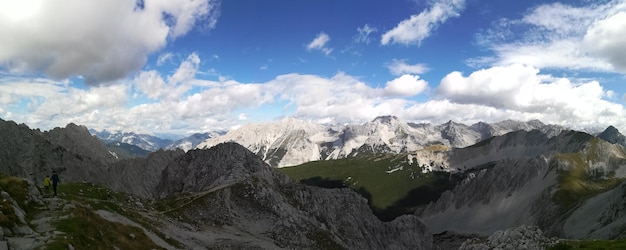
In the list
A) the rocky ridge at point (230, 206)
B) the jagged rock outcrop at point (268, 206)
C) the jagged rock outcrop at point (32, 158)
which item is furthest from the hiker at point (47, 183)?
the jagged rock outcrop at point (32, 158)

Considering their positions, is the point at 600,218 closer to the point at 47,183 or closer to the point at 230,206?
the point at 230,206

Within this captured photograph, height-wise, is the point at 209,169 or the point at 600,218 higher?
the point at 209,169

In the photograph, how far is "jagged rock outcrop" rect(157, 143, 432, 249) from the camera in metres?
106

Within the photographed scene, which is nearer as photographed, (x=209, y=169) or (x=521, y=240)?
(x=521, y=240)

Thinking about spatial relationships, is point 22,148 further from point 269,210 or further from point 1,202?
point 1,202

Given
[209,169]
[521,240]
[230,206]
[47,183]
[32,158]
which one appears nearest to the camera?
[521,240]

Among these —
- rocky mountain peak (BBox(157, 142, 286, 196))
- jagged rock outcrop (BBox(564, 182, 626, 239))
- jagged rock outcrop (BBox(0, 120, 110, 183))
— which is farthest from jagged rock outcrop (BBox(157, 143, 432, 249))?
jagged rock outcrop (BBox(564, 182, 626, 239))

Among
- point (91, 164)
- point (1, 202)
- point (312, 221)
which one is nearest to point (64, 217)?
point (1, 202)

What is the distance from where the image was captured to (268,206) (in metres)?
118

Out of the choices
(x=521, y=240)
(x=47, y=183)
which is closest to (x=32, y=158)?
(x=47, y=183)

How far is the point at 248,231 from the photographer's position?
339 feet

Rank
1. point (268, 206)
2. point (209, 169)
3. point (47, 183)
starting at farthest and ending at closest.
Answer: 1. point (209, 169)
2. point (268, 206)
3. point (47, 183)

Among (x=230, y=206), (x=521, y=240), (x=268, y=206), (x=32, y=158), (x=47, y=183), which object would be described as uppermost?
(x=32, y=158)

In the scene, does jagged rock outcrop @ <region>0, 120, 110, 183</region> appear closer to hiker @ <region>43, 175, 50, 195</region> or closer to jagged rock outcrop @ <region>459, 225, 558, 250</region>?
hiker @ <region>43, 175, 50, 195</region>
